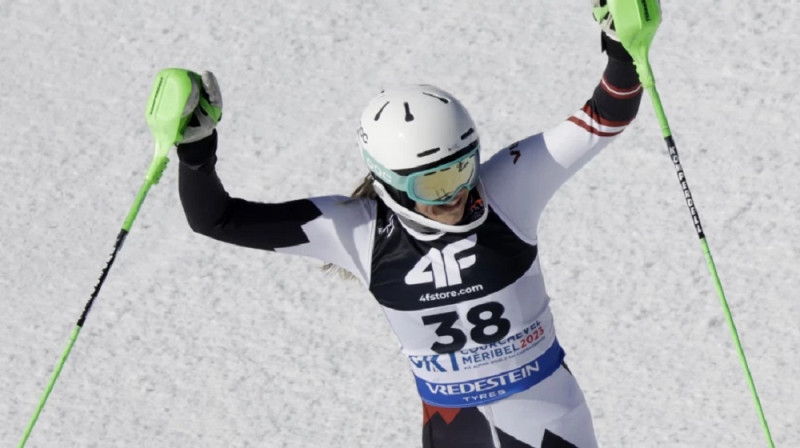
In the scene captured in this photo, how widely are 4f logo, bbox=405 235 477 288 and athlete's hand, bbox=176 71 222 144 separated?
2.66ft

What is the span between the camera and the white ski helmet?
183 inches

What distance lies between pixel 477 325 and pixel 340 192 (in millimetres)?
3222

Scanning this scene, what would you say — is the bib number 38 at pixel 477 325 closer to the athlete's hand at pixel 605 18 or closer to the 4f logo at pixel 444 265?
the 4f logo at pixel 444 265

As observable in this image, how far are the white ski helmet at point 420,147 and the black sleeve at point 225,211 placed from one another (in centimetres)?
36

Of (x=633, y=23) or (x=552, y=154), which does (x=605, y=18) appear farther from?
A: (x=552, y=154)

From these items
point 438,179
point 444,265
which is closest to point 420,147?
point 438,179

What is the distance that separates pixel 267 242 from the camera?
498 cm

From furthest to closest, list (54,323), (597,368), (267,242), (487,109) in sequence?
(487,109)
(54,323)
(597,368)
(267,242)

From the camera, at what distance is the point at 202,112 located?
4.65 metres

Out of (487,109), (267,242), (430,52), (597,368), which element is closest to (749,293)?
(597,368)

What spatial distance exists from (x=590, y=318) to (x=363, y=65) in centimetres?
226

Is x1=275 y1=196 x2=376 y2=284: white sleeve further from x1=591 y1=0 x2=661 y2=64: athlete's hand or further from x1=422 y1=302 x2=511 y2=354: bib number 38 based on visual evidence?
x1=591 y1=0 x2=661 y2=64: athlete's hand

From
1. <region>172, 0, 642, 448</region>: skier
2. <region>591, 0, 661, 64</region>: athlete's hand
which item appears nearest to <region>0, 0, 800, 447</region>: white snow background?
<region>172, 0, 642, 448</region>: skier

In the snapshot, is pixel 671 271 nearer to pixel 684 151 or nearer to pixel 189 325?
pixel 684 151
